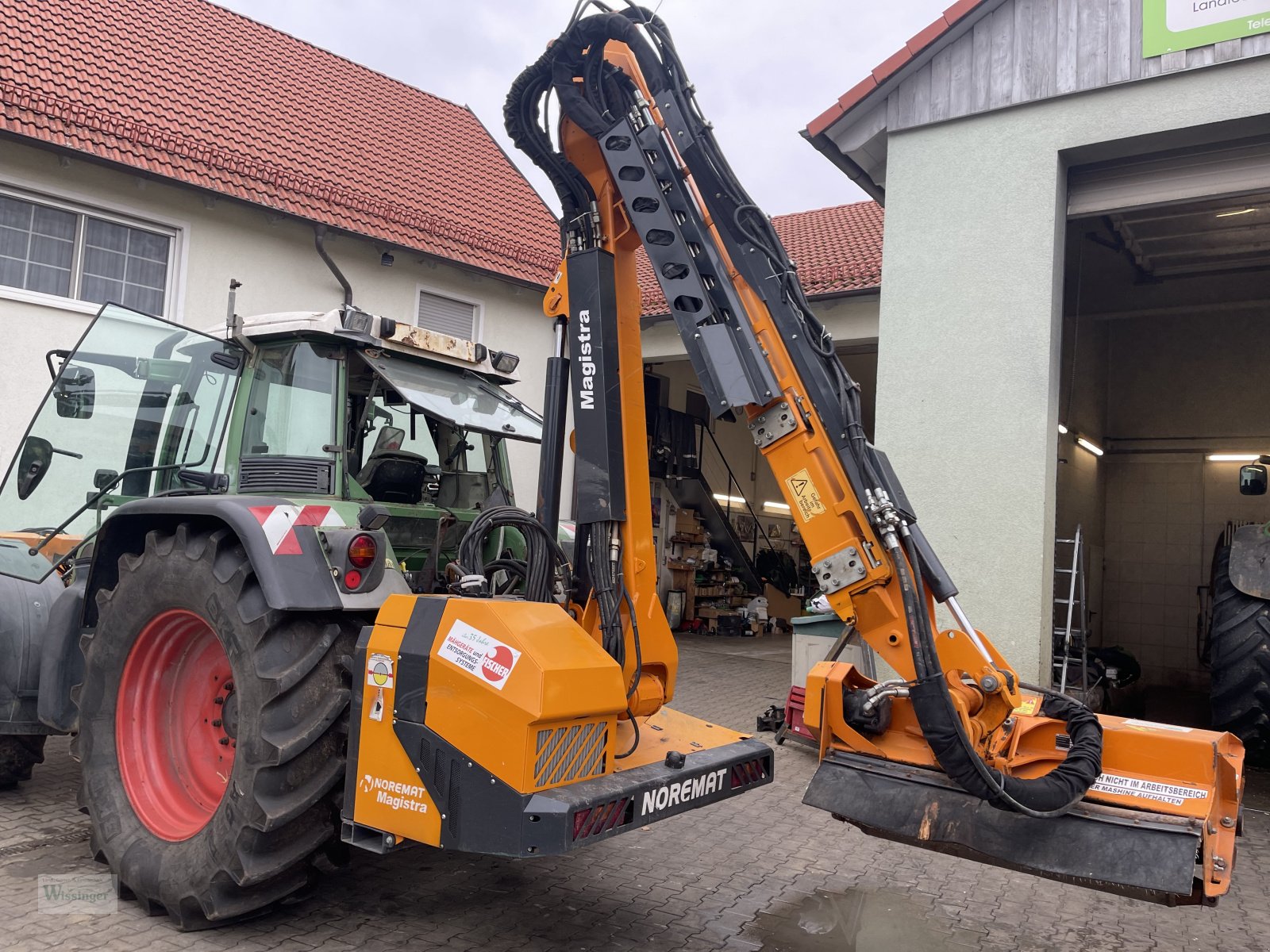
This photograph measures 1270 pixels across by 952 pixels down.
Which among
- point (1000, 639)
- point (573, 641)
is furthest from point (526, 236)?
point (573, 641)

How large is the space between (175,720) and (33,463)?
1567mm

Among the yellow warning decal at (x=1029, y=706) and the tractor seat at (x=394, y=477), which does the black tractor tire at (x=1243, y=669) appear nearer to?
the yellow warning decal at (x=1029, y=706)

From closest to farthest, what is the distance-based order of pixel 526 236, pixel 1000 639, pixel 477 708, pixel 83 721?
1. pixel 477 708
2. pixel 83 721
3. pixel 1000 639
4. pixel 526 236

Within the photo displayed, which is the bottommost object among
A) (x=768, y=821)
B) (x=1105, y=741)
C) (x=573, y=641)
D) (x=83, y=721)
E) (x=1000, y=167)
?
(x=768, y=821)

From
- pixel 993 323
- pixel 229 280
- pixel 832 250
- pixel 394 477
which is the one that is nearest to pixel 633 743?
pixel 394 477

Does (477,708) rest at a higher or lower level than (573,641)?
lower

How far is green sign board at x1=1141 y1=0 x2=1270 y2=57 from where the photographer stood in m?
6.48

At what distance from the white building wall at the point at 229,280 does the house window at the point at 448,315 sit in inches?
4.3

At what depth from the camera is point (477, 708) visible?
3082 millimetres

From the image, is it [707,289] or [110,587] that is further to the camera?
[110,587]

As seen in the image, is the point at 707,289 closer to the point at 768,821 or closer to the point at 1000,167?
the point at 768,821

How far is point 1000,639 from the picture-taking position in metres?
6.98

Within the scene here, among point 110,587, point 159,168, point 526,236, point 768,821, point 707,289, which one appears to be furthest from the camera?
point 526,236

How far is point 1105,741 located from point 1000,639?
12.5 ft
